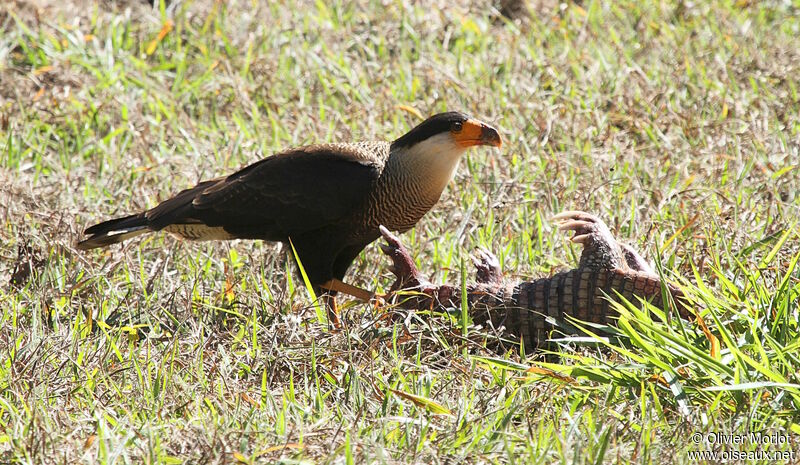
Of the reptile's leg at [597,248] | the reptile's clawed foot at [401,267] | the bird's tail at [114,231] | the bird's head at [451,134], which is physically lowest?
the bird's tail at [114,231]

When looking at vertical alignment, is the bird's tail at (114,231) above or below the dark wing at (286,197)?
below

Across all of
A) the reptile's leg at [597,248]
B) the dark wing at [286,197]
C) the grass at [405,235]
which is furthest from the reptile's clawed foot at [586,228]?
the dark wing at [286,197]

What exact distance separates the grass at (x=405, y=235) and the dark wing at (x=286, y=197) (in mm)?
205

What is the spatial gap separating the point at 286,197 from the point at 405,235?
766 mm

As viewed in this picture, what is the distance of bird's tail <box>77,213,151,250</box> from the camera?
446 centimetres

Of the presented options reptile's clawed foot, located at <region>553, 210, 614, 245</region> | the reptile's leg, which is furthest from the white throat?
the reptile's leg

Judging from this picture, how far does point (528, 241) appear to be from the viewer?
469 centimetres

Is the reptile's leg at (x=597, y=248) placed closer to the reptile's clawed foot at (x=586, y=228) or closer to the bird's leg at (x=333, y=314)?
the reptile's clawed foot at (x=586, y=228)

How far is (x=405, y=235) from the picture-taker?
5035 millimetres

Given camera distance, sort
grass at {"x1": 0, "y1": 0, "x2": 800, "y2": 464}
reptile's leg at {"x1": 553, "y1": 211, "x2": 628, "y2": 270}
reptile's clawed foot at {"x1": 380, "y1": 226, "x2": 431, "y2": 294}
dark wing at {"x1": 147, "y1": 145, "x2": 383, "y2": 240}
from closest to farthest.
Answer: grass at {"x1": 0, "y1": 0, "x2": 800, "y2": 464}
reptile's leg at {"x1": 553, "y1": 211, "x2": 628, "y2": 270}
reptile's clawed foot at {"x1": 380, "y1": 226, "x2": 431, "y2": 294}
dark wing at {"x1": 147, "y1": 145, "x2": 383, "y2": 240}

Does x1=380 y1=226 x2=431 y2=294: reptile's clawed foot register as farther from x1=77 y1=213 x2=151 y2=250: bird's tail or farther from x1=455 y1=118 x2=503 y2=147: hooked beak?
x1=77 y1=213 x2=151 y2=250: bird's tail

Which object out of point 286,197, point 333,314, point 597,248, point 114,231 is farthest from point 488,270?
point 114,231

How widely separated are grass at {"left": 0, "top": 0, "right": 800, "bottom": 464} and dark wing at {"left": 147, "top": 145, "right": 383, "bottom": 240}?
0.21m

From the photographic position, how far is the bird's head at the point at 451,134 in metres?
4.48
